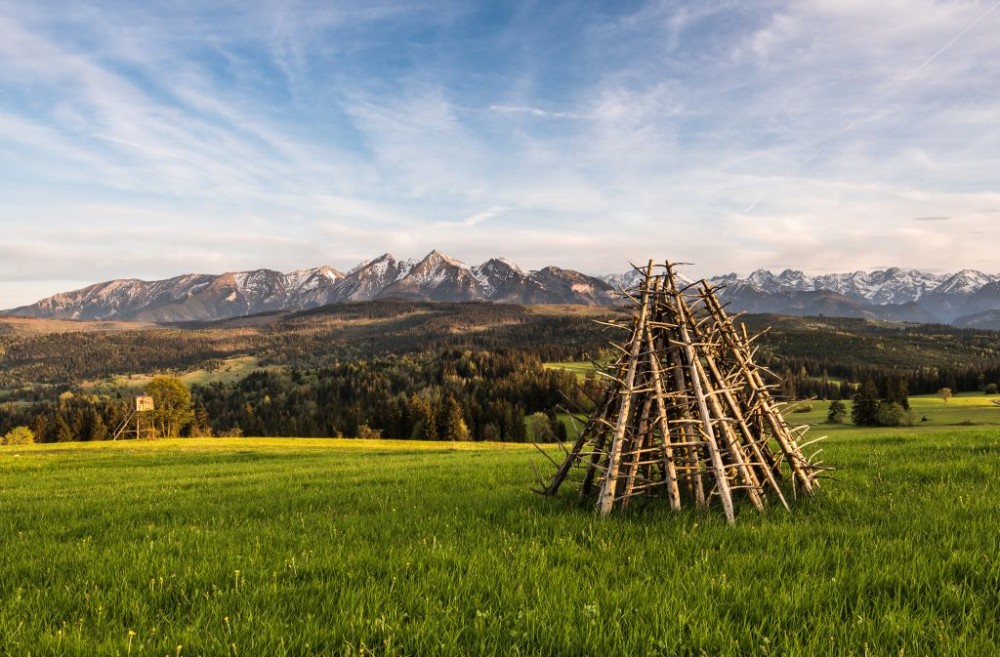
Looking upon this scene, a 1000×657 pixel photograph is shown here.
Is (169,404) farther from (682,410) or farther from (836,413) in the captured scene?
(836,413)

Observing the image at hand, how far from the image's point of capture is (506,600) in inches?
210

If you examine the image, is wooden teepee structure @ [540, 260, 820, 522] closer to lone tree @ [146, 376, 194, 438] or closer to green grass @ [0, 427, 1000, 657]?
green grass @ [0, 427, 1000, 657]

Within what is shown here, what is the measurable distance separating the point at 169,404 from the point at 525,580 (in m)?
114

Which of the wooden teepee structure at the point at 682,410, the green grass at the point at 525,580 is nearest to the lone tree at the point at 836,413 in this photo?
the green grass at the point at 525,580

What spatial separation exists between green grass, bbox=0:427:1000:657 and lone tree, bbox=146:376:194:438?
101324 millimetres

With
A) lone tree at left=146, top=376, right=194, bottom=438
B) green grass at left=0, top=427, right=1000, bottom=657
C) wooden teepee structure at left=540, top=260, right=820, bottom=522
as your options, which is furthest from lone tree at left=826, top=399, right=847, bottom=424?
lone tree at left=146, top=376, right=194, bottom=438

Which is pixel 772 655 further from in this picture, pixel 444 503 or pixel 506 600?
pixel 444 503

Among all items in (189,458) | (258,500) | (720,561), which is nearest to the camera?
(720,561)

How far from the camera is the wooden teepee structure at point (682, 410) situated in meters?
8.83

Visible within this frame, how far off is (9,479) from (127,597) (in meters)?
25.4

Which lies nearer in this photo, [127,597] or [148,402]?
[127,597]

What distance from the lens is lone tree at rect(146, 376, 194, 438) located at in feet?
317

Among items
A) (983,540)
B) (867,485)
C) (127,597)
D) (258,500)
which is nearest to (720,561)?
(983,540)

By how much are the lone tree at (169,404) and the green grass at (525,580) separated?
10132cm
